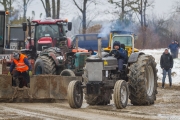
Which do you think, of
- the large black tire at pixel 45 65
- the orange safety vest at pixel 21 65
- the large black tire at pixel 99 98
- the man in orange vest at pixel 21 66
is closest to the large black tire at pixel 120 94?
the large black tire at pixel 99 98

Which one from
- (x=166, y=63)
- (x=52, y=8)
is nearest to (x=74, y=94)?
(x=166, y=63)

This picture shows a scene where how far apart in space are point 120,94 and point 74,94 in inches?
44.6

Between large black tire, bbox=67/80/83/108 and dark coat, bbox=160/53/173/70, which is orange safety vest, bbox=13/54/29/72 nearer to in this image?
large black tire, bbox=67/80/83/108

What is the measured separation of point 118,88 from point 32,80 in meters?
3.35

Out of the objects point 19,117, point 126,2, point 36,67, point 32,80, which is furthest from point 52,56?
point 126,2

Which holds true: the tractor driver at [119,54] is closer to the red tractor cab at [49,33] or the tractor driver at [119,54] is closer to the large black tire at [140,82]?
the large black tire at [140,82]

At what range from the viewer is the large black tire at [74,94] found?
12.8 m

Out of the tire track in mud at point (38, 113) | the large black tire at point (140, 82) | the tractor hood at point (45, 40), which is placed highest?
the tractor hood at point (45, 40)

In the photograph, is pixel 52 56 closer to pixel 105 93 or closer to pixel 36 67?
pixel 36 67

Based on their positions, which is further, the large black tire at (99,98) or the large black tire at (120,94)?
the large black tire at (99,98)

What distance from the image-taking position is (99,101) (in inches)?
564

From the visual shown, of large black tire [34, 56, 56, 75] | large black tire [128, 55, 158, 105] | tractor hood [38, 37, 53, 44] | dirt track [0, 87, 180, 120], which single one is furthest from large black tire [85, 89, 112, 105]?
tractor hood [38, 37, 53, 44]

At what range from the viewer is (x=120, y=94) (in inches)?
495

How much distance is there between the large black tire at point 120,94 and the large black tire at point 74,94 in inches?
39.7
